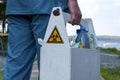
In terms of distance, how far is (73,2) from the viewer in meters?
3.05

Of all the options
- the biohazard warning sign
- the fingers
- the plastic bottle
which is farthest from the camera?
the plastic bottle

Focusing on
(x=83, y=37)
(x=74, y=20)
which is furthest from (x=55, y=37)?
(x=83, y=37)

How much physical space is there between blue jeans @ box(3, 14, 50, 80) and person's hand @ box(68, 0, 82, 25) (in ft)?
0.67

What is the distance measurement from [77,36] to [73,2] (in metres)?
0.25

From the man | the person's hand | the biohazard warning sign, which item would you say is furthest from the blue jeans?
the biohazard warning sign

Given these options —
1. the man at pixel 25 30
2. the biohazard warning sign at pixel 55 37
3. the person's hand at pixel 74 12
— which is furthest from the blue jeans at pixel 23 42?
the biohazard warning sign at pixel 55 37

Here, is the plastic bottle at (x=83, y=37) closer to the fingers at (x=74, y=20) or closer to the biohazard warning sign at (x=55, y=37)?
the fingers at (x=74, y=20)

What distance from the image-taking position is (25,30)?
3.22m

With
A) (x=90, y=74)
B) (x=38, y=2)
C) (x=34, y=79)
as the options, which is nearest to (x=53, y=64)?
(x=90, y=74)

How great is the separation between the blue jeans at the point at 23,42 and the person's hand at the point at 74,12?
203mm

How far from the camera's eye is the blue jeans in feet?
10.4

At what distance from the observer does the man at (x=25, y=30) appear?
10.4ft

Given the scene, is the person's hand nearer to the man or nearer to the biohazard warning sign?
the man

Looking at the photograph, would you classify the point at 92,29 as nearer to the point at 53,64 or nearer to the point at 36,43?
Result: the point at 36,43
